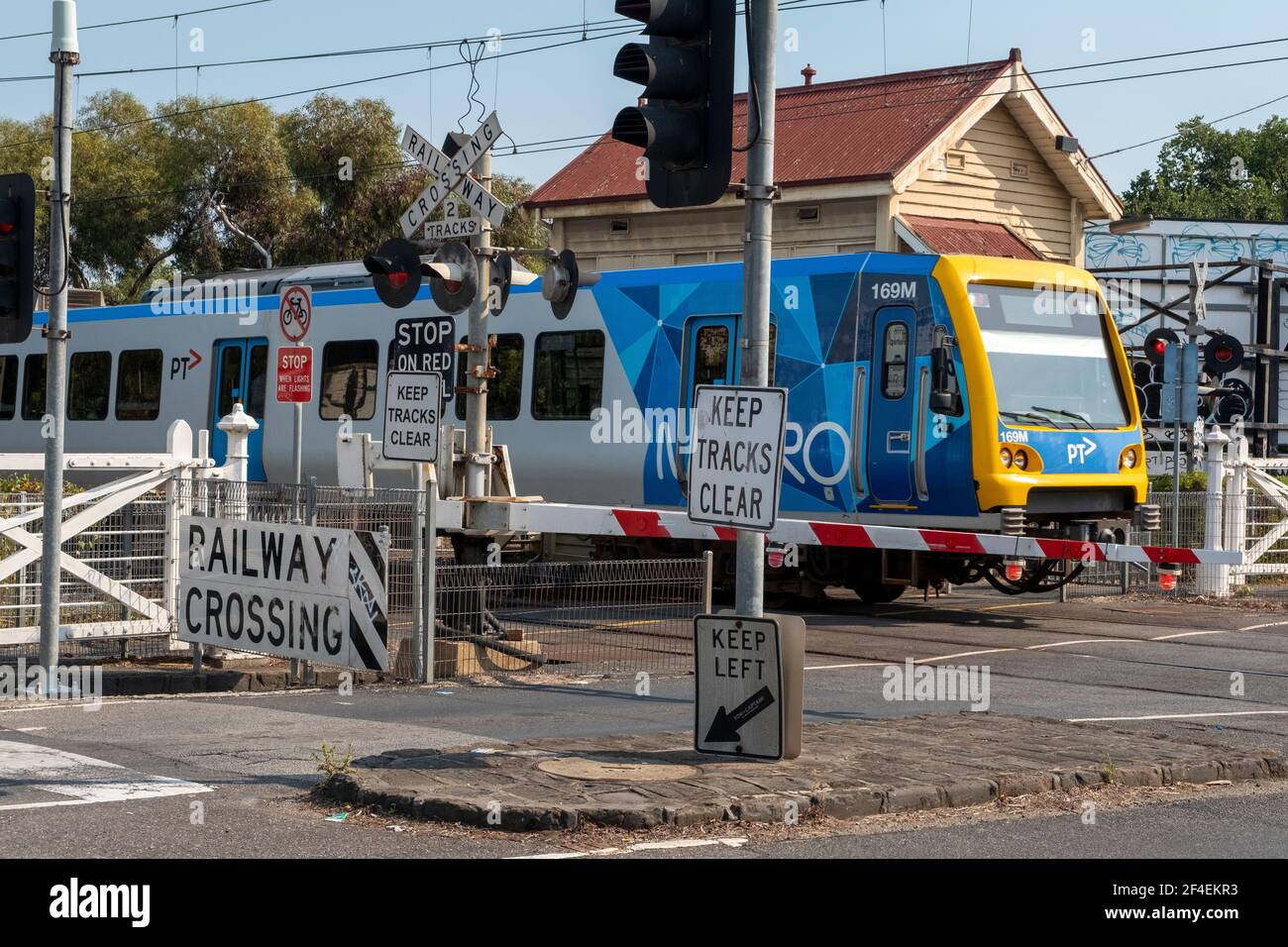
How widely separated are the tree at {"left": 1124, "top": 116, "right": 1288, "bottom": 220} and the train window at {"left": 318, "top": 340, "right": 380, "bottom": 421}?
226 feet

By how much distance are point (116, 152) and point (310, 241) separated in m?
5.91

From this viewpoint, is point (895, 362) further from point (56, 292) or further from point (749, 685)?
point (749, 685)

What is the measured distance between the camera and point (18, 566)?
12617 millimetres

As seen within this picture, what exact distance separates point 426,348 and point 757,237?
26.5 feet

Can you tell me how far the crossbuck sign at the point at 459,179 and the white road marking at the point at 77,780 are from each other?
17.3 feet

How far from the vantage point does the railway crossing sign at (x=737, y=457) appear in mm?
8250

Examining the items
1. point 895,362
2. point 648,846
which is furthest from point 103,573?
point 895,362

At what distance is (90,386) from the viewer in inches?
1053

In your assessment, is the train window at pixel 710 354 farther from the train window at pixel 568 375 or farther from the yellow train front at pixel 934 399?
the train window at pixel 568 375

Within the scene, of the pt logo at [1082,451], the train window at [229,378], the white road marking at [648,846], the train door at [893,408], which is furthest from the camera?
the train window at [229,378]

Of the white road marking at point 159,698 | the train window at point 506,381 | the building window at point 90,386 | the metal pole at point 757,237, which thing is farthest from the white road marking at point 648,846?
the building window at point 90,386

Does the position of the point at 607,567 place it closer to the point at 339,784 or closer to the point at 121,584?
the point at 121,584

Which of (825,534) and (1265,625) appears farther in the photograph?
(1265,625)
